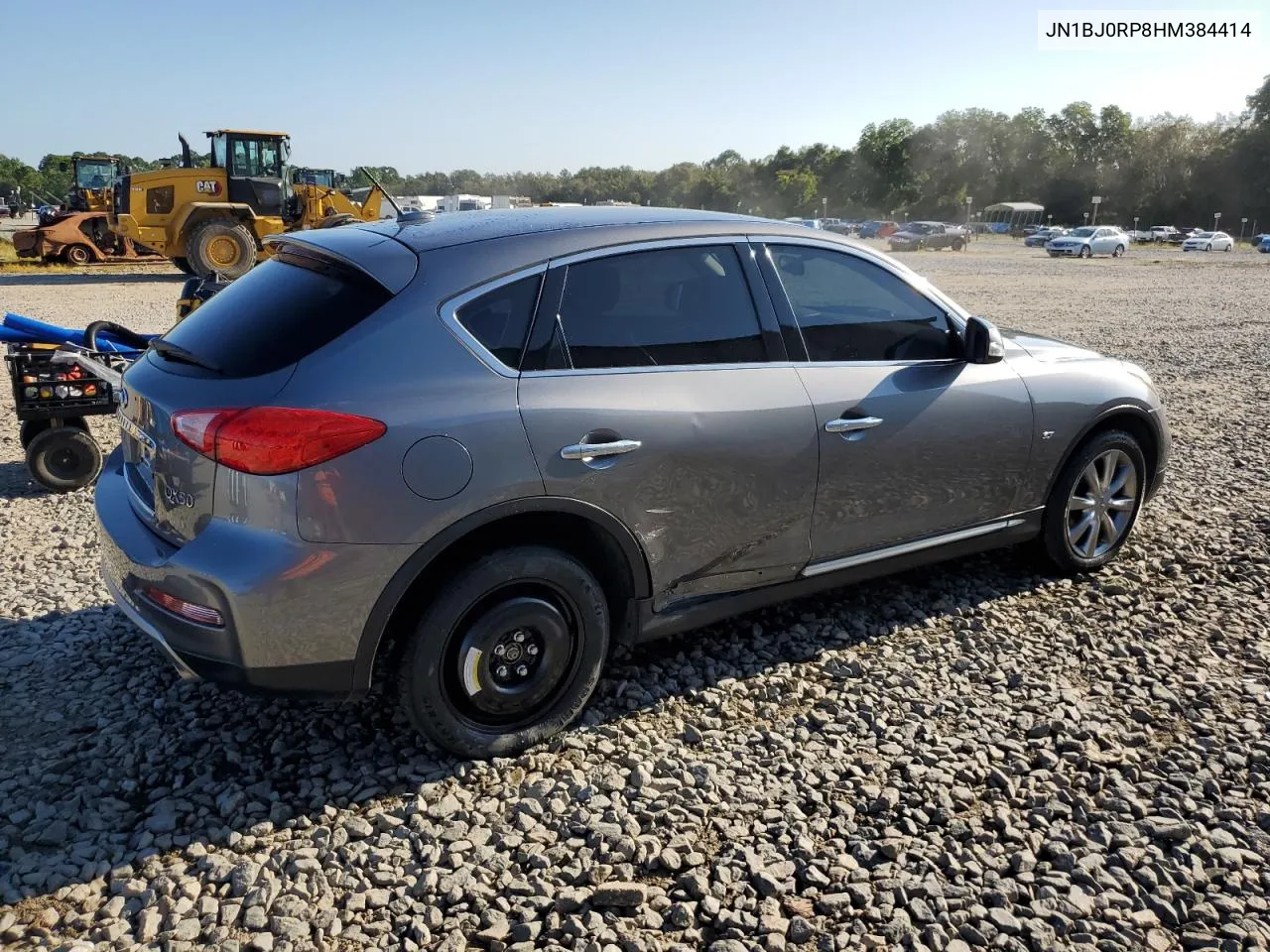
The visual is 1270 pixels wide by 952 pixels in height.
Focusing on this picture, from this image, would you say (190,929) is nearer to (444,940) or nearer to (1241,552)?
(444,940)

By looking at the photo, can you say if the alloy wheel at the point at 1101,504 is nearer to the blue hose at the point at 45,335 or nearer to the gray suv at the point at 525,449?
the gray suv at the point at 525,449

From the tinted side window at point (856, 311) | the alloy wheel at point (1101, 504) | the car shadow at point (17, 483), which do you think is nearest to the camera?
the tinted side window at point (856, 311)

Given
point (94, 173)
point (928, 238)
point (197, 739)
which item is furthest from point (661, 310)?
point (928, 238)

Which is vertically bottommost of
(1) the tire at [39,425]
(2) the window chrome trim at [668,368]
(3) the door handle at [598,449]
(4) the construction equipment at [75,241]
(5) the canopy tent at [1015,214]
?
(1) the tire at [39,425]

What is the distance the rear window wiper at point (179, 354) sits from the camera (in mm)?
2920

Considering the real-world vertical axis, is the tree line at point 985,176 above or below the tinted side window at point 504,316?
above

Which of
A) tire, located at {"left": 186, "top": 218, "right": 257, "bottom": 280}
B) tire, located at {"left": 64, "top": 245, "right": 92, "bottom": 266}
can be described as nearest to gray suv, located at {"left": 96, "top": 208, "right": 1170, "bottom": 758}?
tire, located at {"left": 186, "top": 218, "right": 257, "bottom": 280}

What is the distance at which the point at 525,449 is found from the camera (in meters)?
2.92

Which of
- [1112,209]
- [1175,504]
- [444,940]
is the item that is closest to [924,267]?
[1175,504]

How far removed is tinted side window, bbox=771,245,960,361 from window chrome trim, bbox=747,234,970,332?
0.07 feet

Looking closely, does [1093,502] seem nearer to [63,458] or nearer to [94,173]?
[63,458]

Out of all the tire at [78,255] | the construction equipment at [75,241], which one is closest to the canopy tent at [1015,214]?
the construction equipment at [75,241]

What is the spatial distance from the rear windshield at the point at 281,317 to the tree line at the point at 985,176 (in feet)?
275

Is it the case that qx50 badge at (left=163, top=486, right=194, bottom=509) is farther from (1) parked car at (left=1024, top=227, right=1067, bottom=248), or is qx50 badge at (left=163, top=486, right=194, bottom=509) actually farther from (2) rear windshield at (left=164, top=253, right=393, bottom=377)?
(1) parked car at (left=1024, top=227, right=1067, bottom=248)
